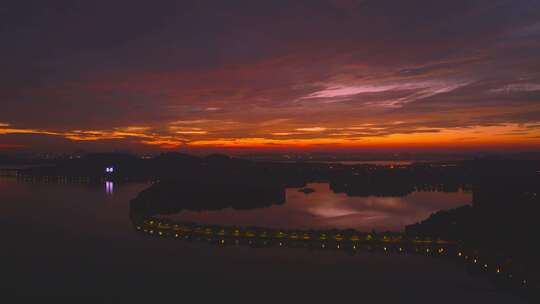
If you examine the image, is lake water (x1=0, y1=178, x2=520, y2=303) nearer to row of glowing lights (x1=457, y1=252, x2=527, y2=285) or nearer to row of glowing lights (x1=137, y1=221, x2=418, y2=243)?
row of glowing lights (x1=457, y1=252, x2=527, y2=285)

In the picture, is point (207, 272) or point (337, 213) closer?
point (207, 272)

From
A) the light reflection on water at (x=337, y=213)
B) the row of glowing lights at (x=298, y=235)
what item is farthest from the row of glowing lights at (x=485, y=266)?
the light reflection on water at (x=337, y=213)

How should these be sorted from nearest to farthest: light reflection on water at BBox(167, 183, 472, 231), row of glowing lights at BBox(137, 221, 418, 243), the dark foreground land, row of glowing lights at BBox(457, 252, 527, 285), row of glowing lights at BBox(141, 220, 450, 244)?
row of glowing lights at BBox(457, 252, 527, 285)
the dark foreground land
row of glowing lights at BBox(141, 220, 450, 244)
row of glowing lights at BBox(137, 221, 418, 243)
light reflection on water at BBox(167, 183, 472, 231)

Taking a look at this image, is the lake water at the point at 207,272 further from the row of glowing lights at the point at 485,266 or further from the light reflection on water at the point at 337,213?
the light reflection on water at the point at 337,213

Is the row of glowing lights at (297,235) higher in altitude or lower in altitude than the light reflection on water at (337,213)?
higher

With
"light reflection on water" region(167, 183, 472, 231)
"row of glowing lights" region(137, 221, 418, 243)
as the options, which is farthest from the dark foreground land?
"light reflection on water" region(167, 183, 472, 231)

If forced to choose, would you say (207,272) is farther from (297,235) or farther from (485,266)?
(485,266)

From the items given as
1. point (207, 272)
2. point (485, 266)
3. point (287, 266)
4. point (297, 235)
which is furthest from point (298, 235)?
point (485, 266)

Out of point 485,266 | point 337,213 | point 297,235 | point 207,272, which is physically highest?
point 297,235
